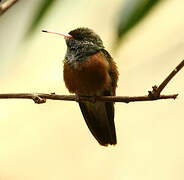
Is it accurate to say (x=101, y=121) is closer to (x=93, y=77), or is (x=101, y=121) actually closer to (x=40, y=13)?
(x=93, y=77)

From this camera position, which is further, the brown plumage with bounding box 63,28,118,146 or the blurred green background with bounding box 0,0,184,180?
the blurred green background with bounding box 0,0,184,180

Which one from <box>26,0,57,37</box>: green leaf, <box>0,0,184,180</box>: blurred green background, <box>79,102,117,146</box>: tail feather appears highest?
<box>26,0,57,37</box>: green leaf

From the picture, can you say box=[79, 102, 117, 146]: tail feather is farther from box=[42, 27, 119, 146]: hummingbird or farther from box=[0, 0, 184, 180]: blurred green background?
box=[0, 0, 184, 180]: blurred green background

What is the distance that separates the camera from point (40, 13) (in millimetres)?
589

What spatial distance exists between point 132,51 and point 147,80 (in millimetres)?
305

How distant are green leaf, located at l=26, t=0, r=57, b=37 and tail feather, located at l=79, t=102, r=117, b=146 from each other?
1.38 m

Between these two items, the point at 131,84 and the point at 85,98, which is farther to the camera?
the point at 131,84

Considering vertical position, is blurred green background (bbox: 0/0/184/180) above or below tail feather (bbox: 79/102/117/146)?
below

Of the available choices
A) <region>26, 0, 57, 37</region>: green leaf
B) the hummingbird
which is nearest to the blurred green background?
the hummingbird

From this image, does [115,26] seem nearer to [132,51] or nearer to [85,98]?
[85,98]

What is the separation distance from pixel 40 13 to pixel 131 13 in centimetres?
13

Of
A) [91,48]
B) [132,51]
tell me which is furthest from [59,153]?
[91,48]

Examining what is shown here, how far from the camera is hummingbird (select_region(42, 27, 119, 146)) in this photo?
1.90 m

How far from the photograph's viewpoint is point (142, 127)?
13.8 ft
